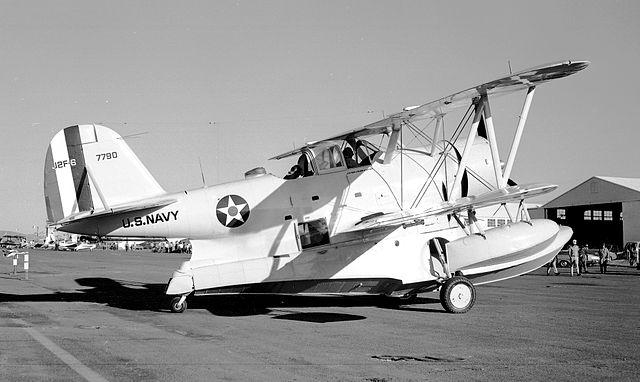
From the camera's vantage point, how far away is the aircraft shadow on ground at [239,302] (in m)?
13.8

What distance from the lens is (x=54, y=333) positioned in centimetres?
1057

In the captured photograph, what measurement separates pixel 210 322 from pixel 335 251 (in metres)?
3.22

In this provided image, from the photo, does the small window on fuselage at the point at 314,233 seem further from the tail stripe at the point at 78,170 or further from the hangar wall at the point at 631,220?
the hangar wall at the point at 631,220

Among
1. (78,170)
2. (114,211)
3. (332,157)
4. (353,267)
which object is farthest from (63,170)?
(353,267)

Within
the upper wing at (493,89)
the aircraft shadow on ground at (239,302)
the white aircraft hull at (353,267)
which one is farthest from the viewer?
the aircraft shadow on ground at (239,302)

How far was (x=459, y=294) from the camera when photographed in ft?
44.1

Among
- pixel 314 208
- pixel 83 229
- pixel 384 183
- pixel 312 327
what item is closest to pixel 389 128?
pixel 384 183

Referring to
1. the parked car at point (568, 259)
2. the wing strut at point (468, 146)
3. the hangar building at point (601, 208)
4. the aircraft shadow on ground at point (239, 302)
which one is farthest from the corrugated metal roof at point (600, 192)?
the wing strut at point (468, 146)

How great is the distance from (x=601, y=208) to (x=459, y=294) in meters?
56.9

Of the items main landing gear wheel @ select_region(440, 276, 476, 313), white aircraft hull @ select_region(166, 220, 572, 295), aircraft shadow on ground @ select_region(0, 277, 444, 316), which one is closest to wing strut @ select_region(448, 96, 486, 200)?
white aircraft hull @ select_region(166, 220, 572, 295)

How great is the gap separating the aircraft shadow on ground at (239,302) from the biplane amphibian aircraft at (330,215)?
74 cm

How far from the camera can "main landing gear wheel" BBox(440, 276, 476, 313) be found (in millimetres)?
13352

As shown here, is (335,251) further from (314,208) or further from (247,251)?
(247,251)

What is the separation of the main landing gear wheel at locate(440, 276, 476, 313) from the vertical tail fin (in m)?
6.99
